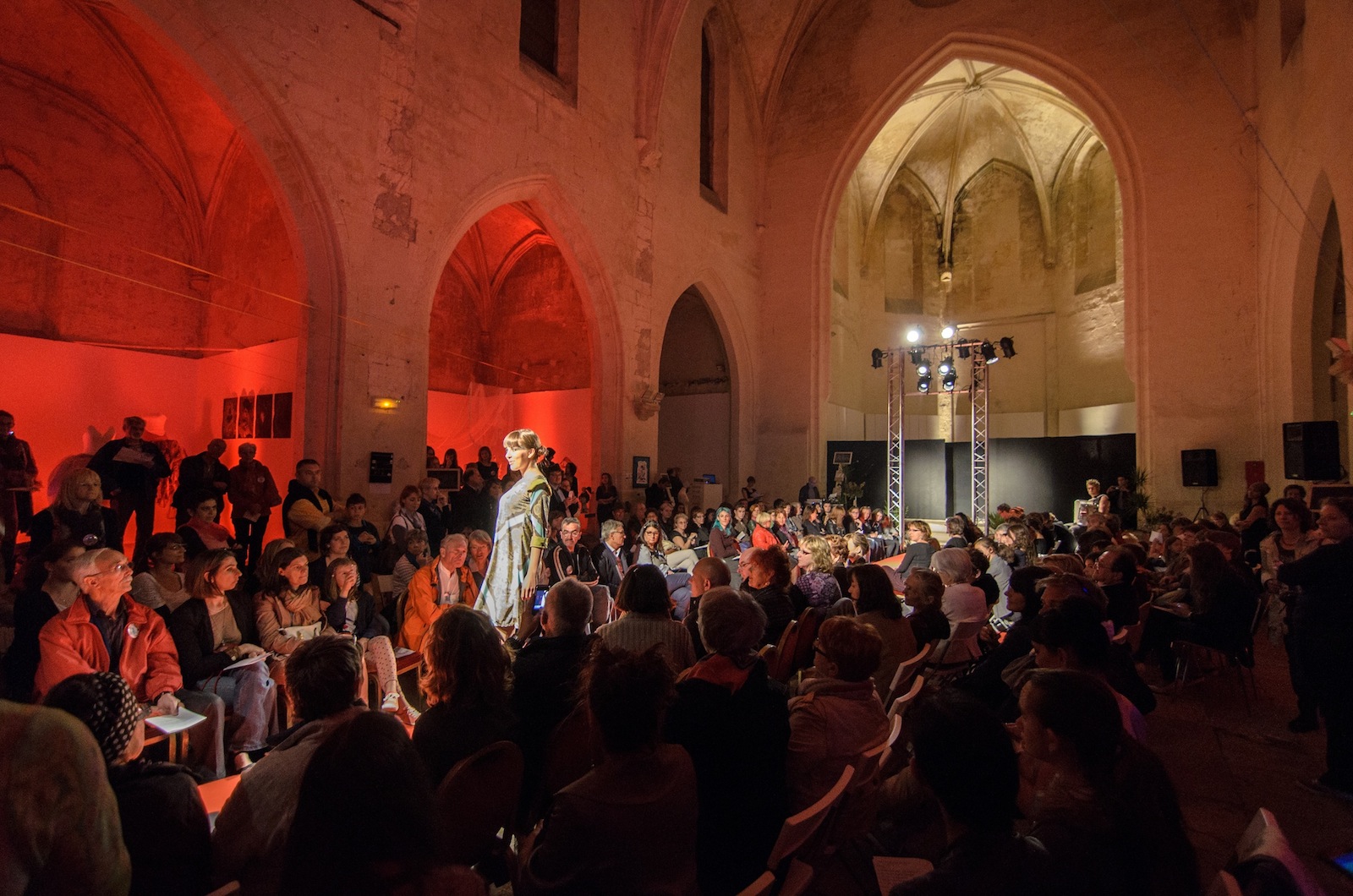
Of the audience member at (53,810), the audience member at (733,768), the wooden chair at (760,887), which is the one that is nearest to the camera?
the audience member at (53,810)

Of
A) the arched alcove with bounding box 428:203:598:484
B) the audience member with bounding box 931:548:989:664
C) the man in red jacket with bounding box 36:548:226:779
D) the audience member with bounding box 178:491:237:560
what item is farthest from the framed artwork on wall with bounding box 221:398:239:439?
the audience member with bounding box 931:548:989:664

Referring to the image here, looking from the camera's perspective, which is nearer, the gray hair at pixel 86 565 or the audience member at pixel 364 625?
the gray hair at pixel 86 565

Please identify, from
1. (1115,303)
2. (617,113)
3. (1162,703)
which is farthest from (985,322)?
(1162,703)

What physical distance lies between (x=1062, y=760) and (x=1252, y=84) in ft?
43.9

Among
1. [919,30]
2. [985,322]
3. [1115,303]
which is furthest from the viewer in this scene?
[985,322]

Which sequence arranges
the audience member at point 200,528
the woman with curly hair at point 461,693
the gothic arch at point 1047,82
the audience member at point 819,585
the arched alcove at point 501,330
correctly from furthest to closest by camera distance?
1. the arched alcove at point 501,330
2. the gothic arch at point 1047,82
3. the audience member at point 200,528
4. the audience member at point 819,585
5. the woman with curly hair at point 461,693

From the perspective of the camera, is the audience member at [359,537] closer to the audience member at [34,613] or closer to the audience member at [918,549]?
the audience member at [34,613]

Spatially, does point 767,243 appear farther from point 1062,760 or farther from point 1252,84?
point 1062,760

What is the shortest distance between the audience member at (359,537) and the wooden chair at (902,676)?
155 inches

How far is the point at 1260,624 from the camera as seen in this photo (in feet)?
23.2

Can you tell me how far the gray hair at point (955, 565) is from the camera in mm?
4098

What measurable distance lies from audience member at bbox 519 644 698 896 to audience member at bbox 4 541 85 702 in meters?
2.56

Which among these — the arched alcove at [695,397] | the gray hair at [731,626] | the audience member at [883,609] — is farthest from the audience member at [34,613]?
the arched alcove at [695,397]

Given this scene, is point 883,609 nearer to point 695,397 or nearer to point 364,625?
point 364,625
